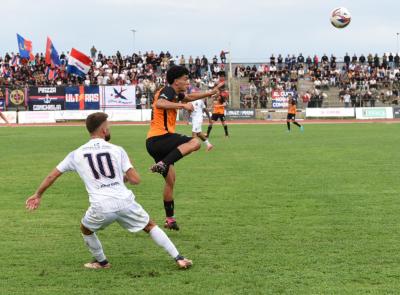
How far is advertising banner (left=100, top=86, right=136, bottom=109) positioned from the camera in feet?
154

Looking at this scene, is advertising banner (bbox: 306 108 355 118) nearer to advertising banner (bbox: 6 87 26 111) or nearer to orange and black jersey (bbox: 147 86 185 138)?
advertising banner (bbox: 6 87 26 111)

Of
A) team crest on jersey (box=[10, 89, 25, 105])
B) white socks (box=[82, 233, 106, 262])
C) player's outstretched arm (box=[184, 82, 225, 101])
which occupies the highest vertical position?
team crest on jersey (box=[10, 89, 25, 105])

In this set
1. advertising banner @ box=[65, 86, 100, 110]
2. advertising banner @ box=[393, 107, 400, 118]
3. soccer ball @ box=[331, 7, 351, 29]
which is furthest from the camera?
advertising banner @ box=[393, 107, 400, 118]

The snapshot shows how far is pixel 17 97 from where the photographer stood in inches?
1812

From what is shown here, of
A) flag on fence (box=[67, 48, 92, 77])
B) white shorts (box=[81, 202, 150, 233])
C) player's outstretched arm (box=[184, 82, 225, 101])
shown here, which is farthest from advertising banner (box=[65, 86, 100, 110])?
white shorts (box=[81, 202, 150, 233])

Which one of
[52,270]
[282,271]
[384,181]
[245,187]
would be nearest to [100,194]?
[52,270]

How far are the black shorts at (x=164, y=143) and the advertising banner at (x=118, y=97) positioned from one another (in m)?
39.5

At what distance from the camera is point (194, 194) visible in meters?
11.1

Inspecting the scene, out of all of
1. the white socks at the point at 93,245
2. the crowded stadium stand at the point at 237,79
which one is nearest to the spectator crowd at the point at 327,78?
the crowded stadium stand at the point at 237,79

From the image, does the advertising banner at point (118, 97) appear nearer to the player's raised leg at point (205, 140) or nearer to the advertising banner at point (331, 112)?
the advertising banner at point (331, 112)

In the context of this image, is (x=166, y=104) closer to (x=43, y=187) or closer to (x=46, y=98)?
(x=43, y=187)

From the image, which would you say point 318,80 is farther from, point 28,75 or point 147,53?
point 28,75

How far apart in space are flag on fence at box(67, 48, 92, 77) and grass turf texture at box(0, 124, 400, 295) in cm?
3535

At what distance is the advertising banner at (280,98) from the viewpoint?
159 ft
